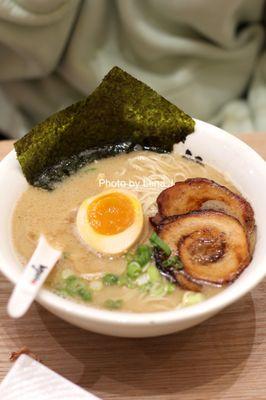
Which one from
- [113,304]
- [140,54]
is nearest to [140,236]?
[113,304]

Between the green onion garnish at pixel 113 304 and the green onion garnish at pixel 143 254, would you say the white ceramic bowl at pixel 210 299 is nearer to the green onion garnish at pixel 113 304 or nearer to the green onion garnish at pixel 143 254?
the green onion garnish at pixel 113 304

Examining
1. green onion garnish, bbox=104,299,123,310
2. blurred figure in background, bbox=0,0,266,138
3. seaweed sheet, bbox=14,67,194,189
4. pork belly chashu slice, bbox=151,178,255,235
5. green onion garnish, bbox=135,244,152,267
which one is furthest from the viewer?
blurred figure in background, bbox=0,0,266,138

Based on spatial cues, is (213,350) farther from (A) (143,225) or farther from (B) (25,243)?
(B) (25,243)

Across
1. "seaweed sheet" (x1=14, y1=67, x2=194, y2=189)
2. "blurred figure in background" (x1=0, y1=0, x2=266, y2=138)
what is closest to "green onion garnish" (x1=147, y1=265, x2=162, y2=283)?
"seaweed sheet" (x1=14, y1=67, x2=194, y2=189)

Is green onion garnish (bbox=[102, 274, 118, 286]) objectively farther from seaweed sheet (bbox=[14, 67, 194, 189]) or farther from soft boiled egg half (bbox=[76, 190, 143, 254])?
seaweed sheet (bbox=[14, 67, 194, 189])

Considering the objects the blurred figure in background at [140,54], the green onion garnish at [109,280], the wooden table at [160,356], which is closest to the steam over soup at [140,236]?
the green onion garnish at [109,280]

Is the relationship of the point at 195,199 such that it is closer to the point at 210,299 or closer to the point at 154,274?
the point at 154,274
